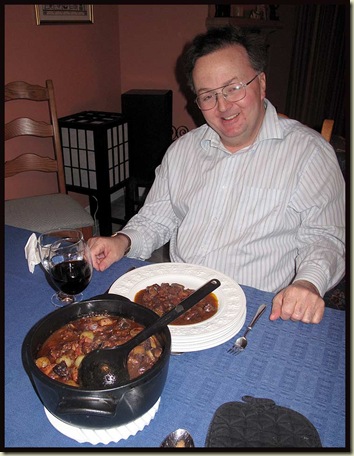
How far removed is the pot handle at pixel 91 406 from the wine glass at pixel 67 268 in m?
0.45

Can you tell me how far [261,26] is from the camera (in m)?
3.43

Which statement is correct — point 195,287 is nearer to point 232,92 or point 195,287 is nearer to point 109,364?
point 109,364

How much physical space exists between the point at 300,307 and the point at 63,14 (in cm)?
280

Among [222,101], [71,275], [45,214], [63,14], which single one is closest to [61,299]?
[71,275]

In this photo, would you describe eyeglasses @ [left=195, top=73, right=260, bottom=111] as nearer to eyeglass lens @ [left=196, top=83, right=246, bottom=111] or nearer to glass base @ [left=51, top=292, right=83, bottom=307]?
eyeglass lens @ [left=196, top=83, right=246, bottom=111]

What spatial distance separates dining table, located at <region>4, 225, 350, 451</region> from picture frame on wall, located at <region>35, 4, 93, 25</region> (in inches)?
92.4

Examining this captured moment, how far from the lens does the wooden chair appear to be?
2234 millimetres

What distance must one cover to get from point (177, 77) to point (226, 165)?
2.39 meters

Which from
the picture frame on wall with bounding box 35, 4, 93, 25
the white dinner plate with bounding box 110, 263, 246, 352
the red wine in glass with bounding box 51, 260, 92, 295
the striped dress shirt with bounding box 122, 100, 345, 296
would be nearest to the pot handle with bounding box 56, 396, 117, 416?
the white dinner plate with bounding box 110, 263, 246, 352

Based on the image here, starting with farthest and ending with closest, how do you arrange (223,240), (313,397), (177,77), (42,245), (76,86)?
(177,77) < (76,86) < (223,240) < (42,245) < (313,397)

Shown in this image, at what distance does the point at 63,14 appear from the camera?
9.64 feet

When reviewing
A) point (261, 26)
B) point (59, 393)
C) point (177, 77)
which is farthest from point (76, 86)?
point (59, 393)

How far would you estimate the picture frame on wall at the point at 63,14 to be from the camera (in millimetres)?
2745

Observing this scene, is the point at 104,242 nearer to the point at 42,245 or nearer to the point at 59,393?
the point at 42,245
